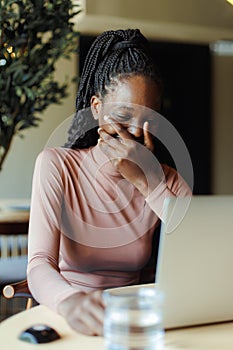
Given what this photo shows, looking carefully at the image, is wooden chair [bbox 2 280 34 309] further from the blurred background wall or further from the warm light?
the blurred background wall

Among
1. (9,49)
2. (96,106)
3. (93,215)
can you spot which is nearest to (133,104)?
(96,106)

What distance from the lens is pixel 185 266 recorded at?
877mm

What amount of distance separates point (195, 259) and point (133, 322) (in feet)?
0.59

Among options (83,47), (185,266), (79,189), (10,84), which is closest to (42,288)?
(185,266)

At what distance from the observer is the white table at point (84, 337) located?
866mm

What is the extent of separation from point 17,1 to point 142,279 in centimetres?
191

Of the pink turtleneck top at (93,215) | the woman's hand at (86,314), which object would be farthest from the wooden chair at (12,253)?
the woman's hand at (86,314)

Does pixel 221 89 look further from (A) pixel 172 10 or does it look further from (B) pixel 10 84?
(B) pixel 10 84

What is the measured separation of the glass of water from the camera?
2.50 ft

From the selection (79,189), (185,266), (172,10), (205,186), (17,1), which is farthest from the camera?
(205,186)

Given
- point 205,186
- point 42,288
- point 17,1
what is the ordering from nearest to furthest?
point 42,288
point 17,1
point 205,186

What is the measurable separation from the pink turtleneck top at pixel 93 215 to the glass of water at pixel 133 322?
55cm

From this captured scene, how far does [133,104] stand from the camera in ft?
4.84

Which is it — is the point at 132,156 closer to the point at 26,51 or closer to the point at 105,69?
the point at 105,69
